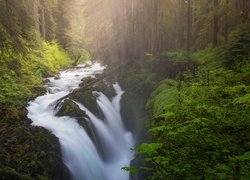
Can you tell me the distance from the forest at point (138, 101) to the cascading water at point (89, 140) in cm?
10

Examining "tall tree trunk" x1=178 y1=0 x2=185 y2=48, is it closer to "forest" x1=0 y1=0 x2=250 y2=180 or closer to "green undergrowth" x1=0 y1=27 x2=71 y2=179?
"forest" x1=0 y1=0 x2=250 y2=180

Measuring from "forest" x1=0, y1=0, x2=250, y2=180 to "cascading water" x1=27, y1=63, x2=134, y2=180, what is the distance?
0.10 meters

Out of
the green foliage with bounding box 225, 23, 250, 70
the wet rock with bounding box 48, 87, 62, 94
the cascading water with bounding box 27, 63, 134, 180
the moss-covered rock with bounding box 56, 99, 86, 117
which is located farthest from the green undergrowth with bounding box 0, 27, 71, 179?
the green foliage with bounding box 225, 23, 250, 70

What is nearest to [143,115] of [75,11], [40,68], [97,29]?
[40,68]

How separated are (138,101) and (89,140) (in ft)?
19.0

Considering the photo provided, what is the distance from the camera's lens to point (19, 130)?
33.8 ft

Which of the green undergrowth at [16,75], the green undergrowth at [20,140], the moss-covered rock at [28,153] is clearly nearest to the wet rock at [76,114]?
the green undergrowth at [20,140]

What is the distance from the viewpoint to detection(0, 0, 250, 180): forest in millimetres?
6059

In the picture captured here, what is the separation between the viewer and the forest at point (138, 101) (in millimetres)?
6059

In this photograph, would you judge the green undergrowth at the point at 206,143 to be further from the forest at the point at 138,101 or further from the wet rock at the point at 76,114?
the wet rock at the point at 76,114

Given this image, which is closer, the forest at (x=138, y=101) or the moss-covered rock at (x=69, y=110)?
the forest at (x=138, y=101)

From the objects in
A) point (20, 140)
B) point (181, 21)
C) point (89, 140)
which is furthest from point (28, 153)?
point (181, 21)

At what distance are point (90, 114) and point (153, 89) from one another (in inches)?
206

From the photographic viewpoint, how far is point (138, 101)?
17.2 metres
